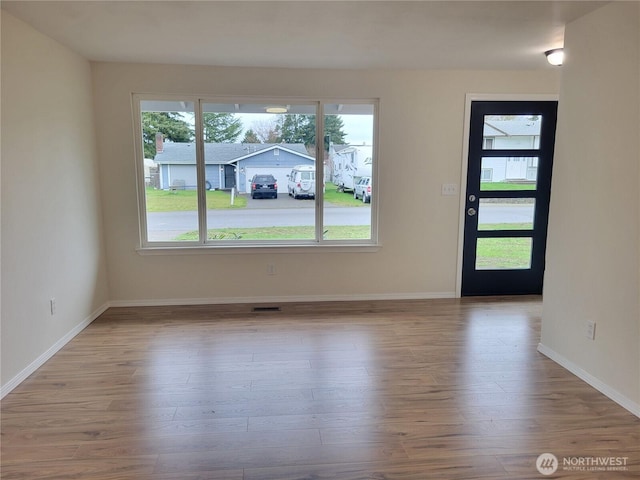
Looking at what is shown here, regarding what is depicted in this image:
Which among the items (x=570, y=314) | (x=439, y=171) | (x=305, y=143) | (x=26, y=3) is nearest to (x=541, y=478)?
(x=570, y=314)

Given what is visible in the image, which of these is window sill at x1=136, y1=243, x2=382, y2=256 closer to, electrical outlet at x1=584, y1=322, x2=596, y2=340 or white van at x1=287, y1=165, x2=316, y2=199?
white van at x1=287, y1=165, x2=316, y2=199

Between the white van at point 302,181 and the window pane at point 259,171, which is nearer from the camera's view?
the window pane at point 259,171

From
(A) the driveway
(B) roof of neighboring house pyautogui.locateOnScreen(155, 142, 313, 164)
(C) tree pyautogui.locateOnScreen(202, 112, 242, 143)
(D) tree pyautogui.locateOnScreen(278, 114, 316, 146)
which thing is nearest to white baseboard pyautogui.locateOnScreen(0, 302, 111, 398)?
(B) roof of neighboring house pyautogui.locateOnScreen(155, 142, 313, 164)

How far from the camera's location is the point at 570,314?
2752 millimetres

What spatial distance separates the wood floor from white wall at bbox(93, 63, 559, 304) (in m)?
0.70

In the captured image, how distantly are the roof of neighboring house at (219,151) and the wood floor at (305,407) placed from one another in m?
1.62

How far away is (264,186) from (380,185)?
3.89 feet

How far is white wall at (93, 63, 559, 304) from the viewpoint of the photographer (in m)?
3.81

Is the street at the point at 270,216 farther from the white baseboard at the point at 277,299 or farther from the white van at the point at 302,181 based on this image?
the white baseboard at the point at 277,299

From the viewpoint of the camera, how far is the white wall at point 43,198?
2525mm

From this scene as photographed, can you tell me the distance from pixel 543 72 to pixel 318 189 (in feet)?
8.27

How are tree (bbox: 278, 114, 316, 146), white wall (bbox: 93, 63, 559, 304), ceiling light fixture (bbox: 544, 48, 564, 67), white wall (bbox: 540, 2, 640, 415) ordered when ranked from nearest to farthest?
1. white wall (bbox: 540, 2, 640, 415)
2. ceiling light fixture (bbox: 544, 48, 564, 67)
3. white wall (bbox: 93, 63, 559, 304)
4. tree (bbox: 278, 114, 316, 146)

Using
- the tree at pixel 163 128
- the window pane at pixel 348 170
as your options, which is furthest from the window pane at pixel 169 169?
the window pane at pixel 348 170

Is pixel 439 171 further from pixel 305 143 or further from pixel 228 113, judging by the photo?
pixel 228 113
